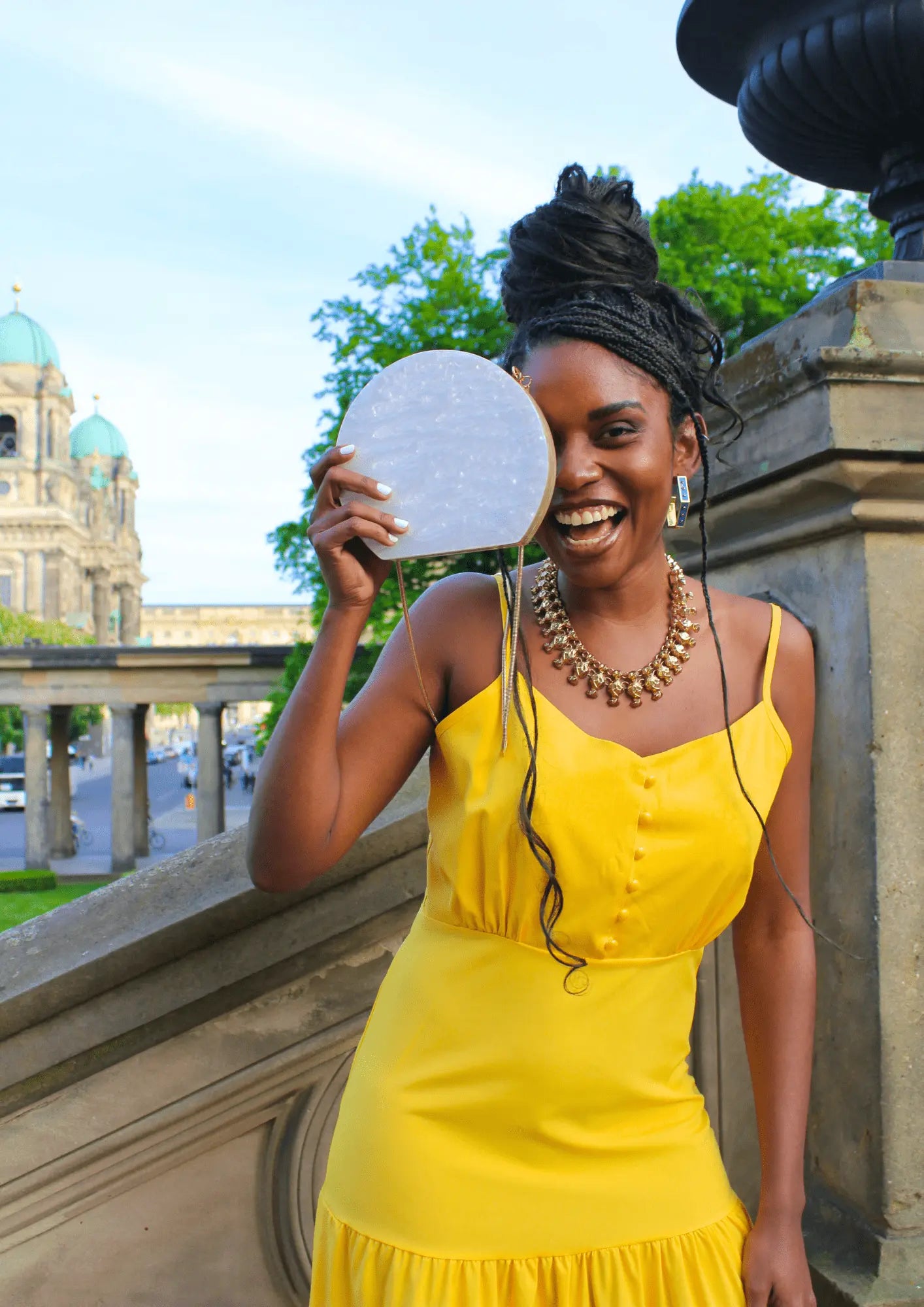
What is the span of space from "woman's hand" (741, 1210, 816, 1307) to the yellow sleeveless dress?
28 mm

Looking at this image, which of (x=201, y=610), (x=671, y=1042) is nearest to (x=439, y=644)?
(x=671, y=1042)

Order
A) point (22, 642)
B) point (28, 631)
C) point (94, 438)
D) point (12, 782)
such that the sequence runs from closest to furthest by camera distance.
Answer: point (12, 782) → point (22, 642) → point (28, 631) → point (94, 438)

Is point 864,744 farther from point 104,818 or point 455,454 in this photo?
point 104,818

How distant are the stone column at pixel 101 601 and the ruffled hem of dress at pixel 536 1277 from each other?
9265cm

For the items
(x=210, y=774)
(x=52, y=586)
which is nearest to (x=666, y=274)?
(x=210, y=774)

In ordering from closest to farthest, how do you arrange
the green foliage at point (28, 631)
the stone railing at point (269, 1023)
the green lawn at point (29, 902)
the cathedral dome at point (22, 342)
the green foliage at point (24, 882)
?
the stone railing at point (269, 1023) → the green lawn at point (29, 902) → the green foliage at point (24, 882) → the green foliage at point (28, 631) → the cathedral dome at point (22, 342)

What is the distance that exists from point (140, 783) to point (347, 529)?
28.7 m

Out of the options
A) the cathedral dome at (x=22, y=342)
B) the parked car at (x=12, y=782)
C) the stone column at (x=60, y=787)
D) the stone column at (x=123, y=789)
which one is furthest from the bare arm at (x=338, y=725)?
the cathedral dome at (x=22, y=342)

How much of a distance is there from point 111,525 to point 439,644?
326 feet

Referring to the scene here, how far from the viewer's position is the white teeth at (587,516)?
4.77 ft

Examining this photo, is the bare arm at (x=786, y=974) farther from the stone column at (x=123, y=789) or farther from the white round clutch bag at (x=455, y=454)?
the stone column at (x=123, y=789)

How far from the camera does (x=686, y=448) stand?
1576 millimetres

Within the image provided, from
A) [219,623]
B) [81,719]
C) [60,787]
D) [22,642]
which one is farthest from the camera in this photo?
[219,623]

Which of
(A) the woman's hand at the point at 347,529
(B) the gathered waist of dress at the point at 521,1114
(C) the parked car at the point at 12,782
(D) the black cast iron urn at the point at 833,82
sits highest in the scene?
(D) the black cast iron urn at the point at 833,82
